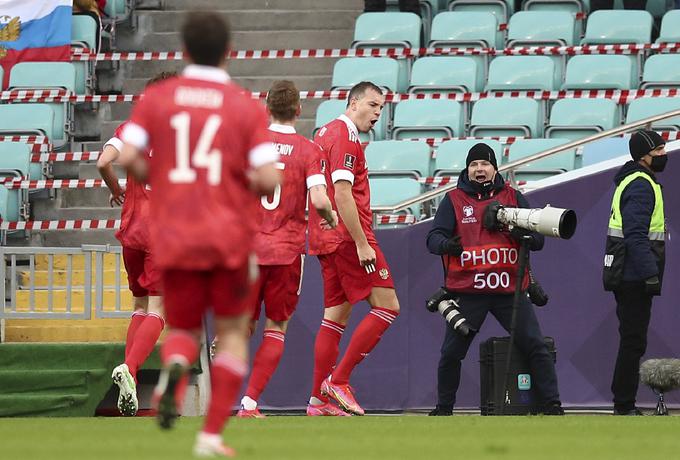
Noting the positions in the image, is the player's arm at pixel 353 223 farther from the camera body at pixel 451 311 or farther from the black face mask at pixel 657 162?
the black face mask at pixel 657 162

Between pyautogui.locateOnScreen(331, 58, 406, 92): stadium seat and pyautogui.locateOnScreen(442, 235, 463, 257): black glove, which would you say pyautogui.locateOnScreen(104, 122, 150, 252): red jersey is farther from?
pyautogui.locateOnScreen(331, 58, 406, 92): stadium seat

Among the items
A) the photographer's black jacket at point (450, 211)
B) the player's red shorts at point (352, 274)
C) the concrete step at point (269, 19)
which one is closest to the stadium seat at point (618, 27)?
the concrete step at point (269, 19)

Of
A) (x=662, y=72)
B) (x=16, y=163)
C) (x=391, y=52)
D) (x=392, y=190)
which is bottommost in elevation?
(x=392, y=190)

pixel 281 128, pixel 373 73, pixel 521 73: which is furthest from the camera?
pixel 373 73

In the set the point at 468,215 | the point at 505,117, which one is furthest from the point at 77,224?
the point at 468,215

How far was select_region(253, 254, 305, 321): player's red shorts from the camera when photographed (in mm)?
9758

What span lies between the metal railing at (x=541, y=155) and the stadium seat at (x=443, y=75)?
3.18m

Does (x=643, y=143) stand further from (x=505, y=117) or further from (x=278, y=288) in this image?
(x=505, y=117)

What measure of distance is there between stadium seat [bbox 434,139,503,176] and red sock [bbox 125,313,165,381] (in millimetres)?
5105

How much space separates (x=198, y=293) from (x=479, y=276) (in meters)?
5.29

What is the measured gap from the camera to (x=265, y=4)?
1905 cm

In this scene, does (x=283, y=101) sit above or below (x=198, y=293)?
above

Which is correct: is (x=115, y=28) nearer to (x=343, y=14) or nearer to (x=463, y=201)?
(x=343, y=14)

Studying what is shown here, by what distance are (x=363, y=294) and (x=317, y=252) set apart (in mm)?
466
